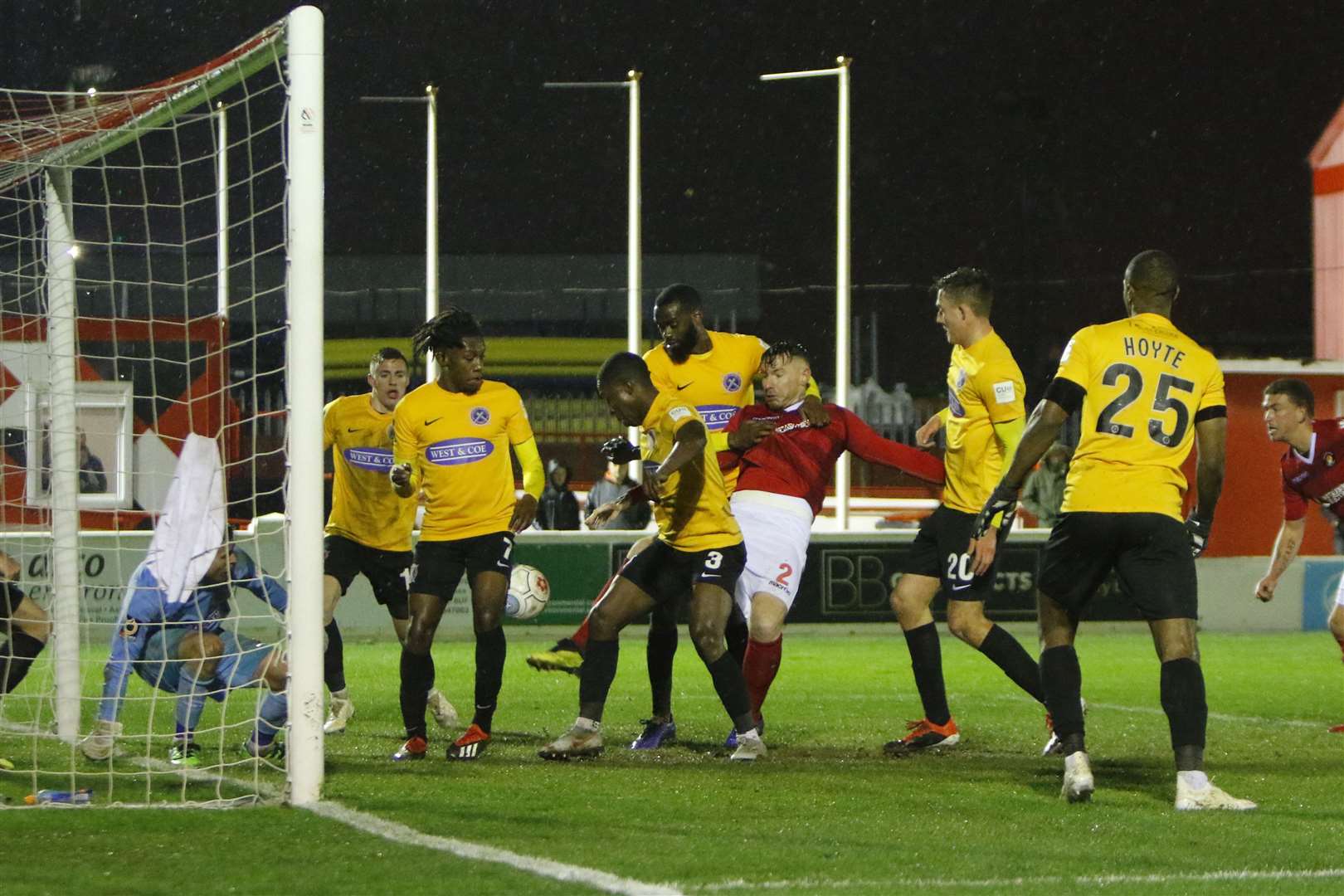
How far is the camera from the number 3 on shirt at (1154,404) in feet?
20.3

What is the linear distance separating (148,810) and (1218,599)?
47.1 feet

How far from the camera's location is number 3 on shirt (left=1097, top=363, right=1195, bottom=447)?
6.20 meters

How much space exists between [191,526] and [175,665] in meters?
0.66

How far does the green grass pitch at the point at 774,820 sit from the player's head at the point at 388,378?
173 centimetres

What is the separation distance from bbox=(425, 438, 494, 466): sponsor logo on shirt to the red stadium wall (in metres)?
14.4

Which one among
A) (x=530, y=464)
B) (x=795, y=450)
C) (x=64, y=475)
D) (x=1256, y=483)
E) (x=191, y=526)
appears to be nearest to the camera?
(x=191, y=526)

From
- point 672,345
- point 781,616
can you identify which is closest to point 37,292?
point 672,345

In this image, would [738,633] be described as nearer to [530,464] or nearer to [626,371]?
[530,464]

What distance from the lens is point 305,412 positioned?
5.98 meters

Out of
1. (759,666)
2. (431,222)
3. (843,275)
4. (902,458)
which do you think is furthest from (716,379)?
(431,222)

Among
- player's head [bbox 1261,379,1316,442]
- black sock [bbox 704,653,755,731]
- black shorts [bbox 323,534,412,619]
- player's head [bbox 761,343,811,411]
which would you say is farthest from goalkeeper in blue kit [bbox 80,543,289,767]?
player's head [bbox 1261,379,1316,442]

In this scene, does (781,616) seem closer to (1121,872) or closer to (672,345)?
(672,345)

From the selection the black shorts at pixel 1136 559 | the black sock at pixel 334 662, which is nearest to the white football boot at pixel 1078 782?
the black shorts at pixel 1136 559

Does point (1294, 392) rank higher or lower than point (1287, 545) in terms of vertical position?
higher
